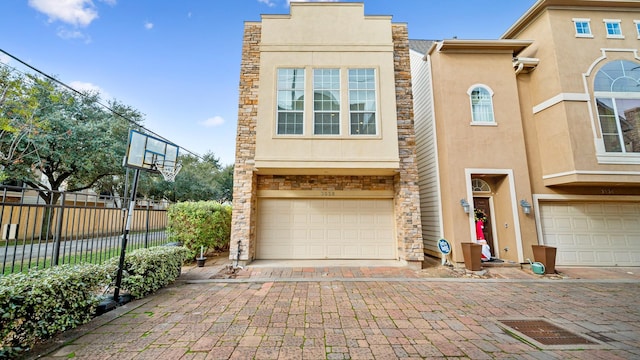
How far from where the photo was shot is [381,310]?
3949 millimetres

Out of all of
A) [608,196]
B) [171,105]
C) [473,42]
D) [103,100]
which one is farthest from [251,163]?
[103,100]

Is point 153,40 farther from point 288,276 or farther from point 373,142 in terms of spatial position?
point 288,276

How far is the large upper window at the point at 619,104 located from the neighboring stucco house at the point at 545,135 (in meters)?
0.03

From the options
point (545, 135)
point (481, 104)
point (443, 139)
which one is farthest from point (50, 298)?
point (545, 135)

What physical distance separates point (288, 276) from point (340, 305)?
207cm

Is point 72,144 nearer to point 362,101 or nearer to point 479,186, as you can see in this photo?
point 362,101

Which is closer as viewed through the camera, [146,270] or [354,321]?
[354,321]

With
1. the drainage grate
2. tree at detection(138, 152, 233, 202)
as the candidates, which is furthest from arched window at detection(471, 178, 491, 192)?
tree at detection(138, 152, 233, 202)

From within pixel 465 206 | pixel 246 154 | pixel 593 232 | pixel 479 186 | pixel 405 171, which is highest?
pixel 246 154

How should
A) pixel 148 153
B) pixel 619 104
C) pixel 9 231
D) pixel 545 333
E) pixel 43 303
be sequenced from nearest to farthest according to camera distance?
pixel 43 303, pixel 9 231, pixel 545 333, pixel 148 153, pixel 619 104

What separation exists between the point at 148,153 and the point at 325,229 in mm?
5131

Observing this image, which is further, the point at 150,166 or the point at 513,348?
the point at 150,166

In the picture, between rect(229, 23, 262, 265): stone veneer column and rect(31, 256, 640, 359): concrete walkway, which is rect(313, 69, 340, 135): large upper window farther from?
rect(31, 256, 640, 359): concrete walkway

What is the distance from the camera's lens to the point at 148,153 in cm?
468
